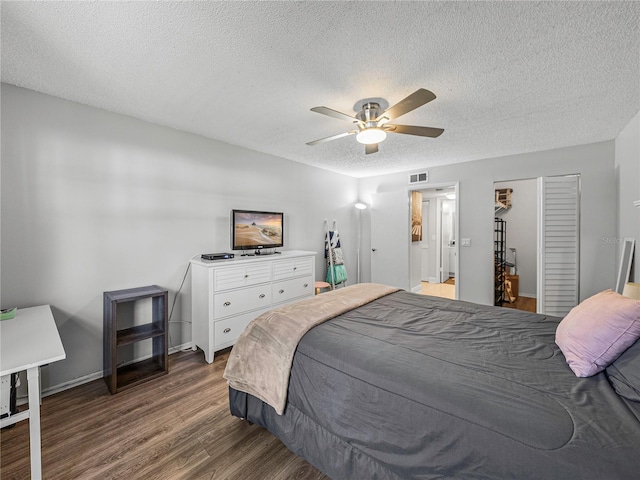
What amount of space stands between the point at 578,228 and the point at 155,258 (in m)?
5.05

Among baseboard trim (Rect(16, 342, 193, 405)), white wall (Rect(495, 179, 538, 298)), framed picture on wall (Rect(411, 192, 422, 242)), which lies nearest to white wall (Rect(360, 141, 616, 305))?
framed picture on wall (Rect(411, 192, 422, 242))

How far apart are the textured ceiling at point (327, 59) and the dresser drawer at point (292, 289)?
1.91 meters

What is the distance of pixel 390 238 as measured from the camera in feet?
17.1

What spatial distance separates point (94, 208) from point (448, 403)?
3.06 meters

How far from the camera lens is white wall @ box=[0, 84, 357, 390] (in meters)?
2.13

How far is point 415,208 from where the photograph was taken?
584 cm

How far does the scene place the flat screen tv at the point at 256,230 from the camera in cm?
336

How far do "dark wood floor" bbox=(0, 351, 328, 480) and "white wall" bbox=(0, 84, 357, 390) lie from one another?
1.67 feet

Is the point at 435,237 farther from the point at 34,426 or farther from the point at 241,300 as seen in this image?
the point at 34,426

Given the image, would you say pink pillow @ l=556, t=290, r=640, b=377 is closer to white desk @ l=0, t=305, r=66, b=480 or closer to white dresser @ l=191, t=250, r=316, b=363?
white desk @ l=0, t=305, r=66, b=480

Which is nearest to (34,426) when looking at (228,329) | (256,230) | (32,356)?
(32,356)

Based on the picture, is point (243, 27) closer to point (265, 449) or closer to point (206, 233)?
point (206, 233)

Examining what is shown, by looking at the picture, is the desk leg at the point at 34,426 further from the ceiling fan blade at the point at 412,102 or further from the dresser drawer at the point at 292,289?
the ceiling fan blade at the point at 412,102

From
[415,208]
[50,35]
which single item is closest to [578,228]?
[415,208]
